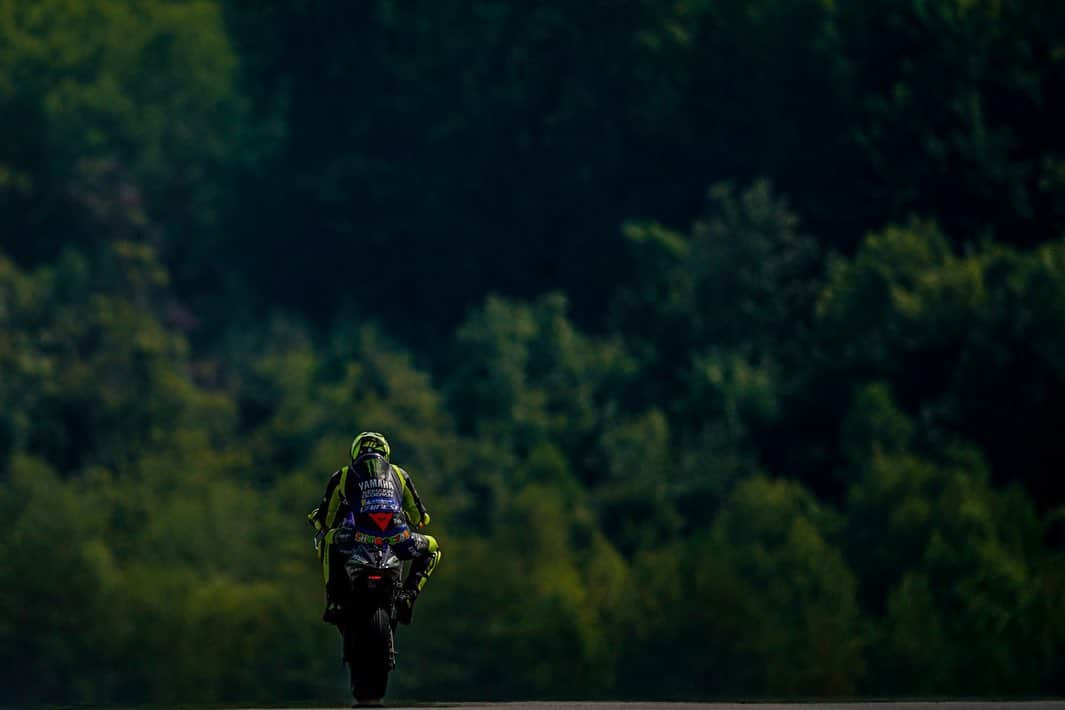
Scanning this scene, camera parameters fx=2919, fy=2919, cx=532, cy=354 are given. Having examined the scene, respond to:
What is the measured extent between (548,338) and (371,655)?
164 ft

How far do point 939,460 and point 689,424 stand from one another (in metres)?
9.62

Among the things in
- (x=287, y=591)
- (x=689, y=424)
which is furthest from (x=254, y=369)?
(x=287, y=591)

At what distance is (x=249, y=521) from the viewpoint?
61562 millimetres

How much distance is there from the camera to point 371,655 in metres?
21.4

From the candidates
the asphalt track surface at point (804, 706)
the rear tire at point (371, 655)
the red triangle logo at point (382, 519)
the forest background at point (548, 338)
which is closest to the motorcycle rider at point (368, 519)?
the red triangle logo at point (382, 519)

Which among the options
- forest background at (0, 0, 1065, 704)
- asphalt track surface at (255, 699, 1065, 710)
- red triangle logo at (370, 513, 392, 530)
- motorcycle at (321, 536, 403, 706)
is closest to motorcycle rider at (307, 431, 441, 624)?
red triangle logo at (370, 513, 392, 530)

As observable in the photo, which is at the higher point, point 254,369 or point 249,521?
point 254,369

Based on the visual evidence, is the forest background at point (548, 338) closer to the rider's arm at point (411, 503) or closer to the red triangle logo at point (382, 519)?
the rider's arm at point (411, 503)

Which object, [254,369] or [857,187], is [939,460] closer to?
[857,187]

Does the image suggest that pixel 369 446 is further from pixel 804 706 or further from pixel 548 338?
pixel 548 338

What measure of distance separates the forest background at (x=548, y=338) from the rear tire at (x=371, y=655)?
26606 millimetres

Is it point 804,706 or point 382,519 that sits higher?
point 382,519

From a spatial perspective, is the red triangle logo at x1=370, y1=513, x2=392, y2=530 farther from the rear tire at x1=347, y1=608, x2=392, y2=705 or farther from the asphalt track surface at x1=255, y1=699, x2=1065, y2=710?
the asphalt track surface at x1=255, y1=699, x2=1065, y2=710

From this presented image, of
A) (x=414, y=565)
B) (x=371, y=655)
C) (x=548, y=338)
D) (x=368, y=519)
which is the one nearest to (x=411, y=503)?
(x=414, y=565)
